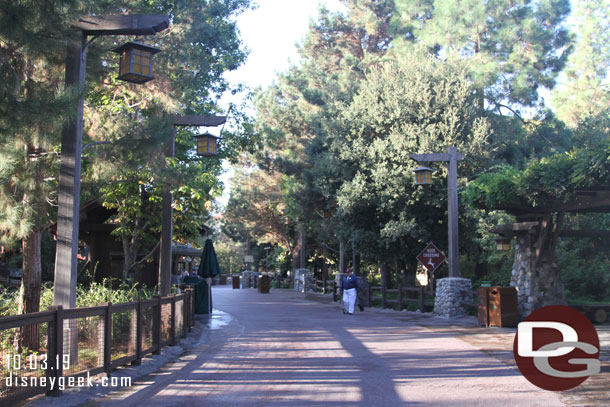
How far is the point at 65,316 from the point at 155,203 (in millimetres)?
11158

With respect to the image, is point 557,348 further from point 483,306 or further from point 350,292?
point 350,292

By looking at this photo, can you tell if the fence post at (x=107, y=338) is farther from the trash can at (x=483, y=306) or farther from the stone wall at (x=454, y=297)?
the stone wall at (x=454, y=297)

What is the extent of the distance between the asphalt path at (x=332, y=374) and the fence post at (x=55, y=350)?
48 centimetres

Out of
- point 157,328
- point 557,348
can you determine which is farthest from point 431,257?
point 157,328

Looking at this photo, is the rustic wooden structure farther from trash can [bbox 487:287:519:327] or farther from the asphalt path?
the asphalt path

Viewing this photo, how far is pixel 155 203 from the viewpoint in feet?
59.6

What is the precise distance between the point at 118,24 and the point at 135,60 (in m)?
0.74

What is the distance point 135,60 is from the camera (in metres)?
10.0

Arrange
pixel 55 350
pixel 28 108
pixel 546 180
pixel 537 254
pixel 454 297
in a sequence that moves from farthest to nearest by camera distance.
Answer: pixel 454 297
pixel 537 254
pixel 546 180
pixel 28 108
pixel 55 350

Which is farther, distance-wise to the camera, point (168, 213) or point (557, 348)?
point (168, 213)

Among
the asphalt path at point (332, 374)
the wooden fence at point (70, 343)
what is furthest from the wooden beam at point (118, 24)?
the asphalt path at point (332, 374)

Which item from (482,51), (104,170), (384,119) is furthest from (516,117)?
(104,170)

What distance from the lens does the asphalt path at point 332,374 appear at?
7117 mm

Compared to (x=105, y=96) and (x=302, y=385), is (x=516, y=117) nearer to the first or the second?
(x=105, y=96)
